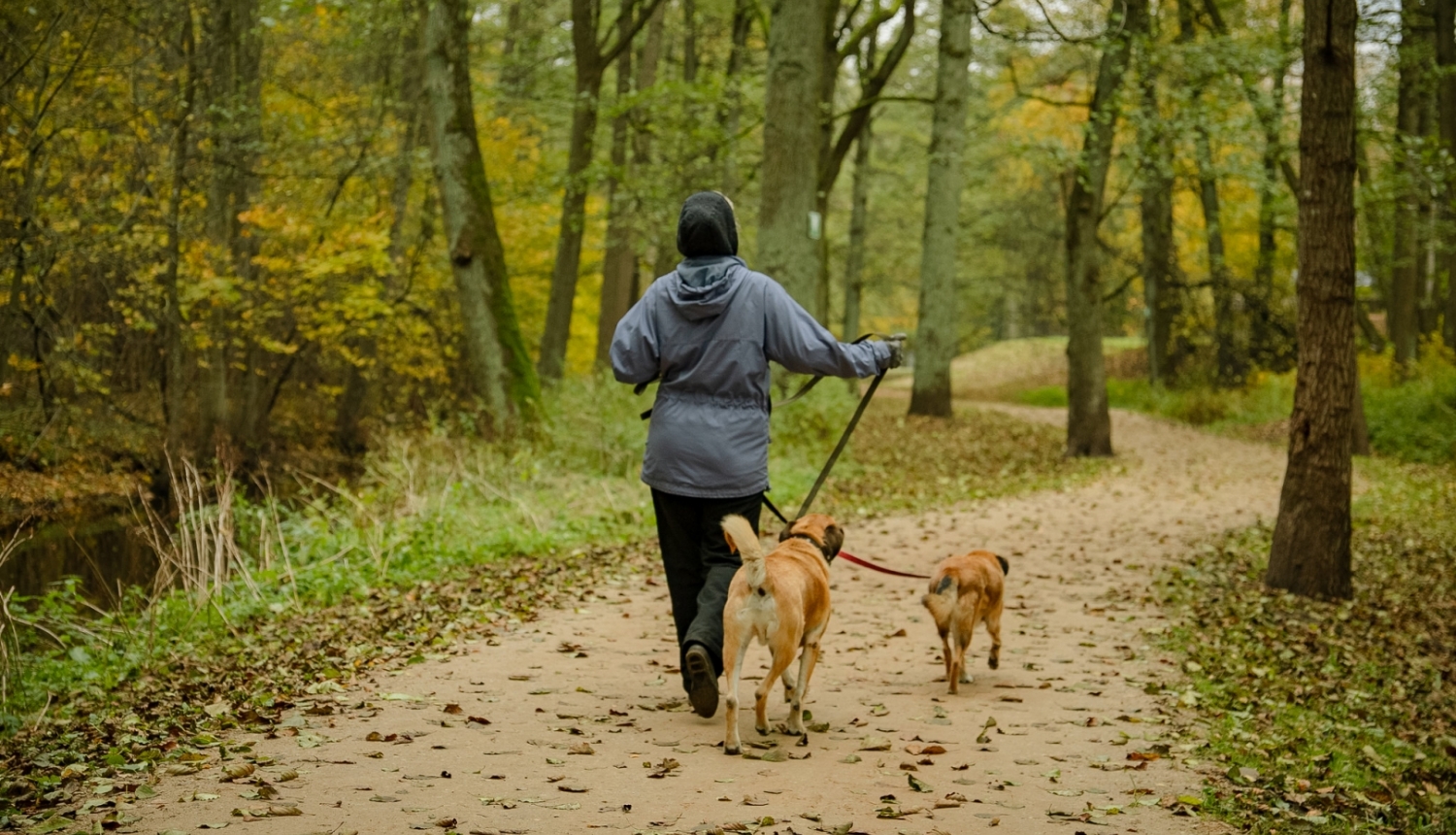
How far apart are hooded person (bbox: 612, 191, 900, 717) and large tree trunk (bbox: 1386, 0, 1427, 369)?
1603cm

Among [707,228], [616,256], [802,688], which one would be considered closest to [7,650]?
[802,688]

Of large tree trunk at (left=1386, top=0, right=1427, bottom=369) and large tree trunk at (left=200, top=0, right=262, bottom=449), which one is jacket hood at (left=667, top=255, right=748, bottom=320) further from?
large tree trunk at (left=1386, top=0, right=1427, bottom=369)

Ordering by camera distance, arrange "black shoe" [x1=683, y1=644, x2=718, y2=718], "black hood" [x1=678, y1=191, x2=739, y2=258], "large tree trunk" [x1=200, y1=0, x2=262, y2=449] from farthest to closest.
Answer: "large tree trunk" [x1=200, y1=0, x2=262, y2=449]
"black hood" [x1=678, y1=191, x2=739, y2=258]
"black shoe" [x1=683, y1=644, x2=718, y2=718]

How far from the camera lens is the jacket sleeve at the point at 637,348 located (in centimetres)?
539

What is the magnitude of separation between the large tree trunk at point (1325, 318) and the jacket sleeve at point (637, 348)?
6.19 m

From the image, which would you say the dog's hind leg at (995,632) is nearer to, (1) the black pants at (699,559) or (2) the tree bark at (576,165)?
(1) the black pants at (699,559)

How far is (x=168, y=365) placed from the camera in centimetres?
1605

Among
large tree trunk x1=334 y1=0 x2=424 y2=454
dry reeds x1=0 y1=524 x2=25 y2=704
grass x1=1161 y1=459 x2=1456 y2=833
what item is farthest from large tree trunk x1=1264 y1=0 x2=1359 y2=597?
large tree trunk x1=334 y1=0 x2=424 y2=454

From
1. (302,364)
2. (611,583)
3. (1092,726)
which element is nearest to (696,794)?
(1092,726)

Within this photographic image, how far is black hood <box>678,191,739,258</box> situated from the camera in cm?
539

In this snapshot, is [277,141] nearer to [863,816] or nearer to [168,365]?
[168,365]

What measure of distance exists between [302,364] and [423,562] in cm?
1291

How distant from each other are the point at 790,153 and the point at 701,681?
433 inches

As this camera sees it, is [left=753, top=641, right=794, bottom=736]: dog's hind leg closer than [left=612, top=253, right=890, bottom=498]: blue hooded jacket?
Yes
